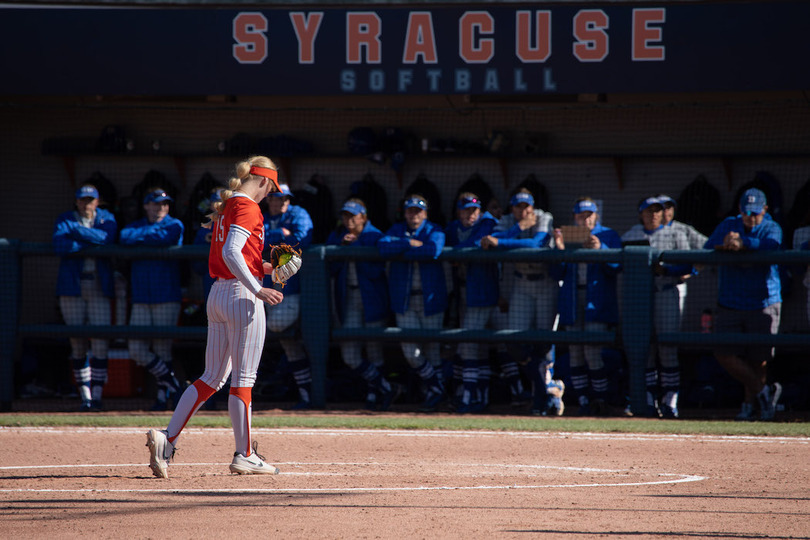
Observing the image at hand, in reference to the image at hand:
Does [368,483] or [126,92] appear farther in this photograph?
[126,92]

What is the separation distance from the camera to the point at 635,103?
9758mm

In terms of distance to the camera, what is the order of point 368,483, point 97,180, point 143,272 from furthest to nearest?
point 97,180 < point 143,272 < point 368,483

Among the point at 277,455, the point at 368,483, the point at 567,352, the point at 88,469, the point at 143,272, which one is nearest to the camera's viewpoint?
the point at 368,483

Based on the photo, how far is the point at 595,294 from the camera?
26.8 feet

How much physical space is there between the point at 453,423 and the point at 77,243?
10.9 feet

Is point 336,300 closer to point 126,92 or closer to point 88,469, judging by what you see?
point 126,92

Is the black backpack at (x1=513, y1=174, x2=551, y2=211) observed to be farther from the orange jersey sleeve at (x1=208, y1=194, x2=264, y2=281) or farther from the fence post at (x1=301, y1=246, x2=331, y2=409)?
the orange jersey sleeve at (x1=208, y1=194, x2=264, y2=281)

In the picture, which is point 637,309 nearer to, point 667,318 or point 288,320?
point 667,318

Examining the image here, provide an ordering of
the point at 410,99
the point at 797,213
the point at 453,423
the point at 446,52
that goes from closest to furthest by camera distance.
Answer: the point at 453,423 → the point at 446,52 → the point at 797,213 → the point at 410,99

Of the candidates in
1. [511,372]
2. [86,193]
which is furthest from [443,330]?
[86,193]

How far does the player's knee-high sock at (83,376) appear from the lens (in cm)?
857

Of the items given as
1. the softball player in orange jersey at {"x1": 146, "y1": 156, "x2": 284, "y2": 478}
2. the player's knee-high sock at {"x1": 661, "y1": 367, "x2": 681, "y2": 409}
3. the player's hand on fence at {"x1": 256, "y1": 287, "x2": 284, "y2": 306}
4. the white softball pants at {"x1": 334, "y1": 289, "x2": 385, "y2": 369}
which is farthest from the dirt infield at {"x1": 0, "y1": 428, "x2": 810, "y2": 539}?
the white softball pants at {"x1": 334, "y1": 289, "x2": 385, "y2": 369}

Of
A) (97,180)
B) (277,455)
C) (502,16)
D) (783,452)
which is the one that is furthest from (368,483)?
(97,180)

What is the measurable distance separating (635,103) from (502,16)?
167 centimetres
